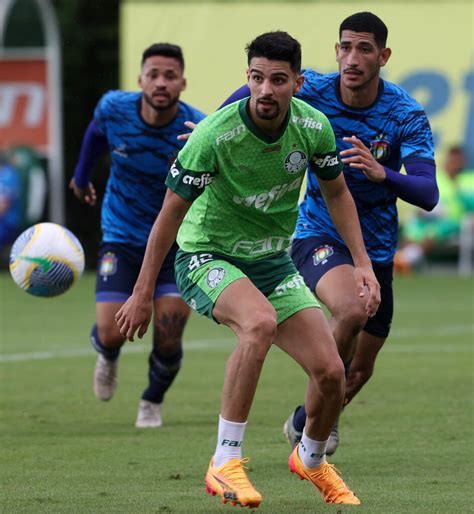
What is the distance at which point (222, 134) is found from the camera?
6.40m

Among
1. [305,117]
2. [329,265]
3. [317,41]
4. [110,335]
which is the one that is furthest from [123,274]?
[317,41]

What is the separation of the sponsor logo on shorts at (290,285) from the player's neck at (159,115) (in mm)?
2931

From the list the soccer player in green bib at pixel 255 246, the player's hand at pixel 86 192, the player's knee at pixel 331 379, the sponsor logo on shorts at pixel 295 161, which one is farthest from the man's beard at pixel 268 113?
the player's hand at pixel 86 192

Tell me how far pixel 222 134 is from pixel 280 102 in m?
0.31

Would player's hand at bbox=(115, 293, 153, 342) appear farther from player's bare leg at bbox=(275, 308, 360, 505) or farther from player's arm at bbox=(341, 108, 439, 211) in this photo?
player's arm at bbox=(341, 108, 439, 211)

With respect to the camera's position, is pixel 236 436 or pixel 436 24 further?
pixel 436 24

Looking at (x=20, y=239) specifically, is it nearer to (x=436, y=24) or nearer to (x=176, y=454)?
(x=176, y=454)

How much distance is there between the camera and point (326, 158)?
666 cm

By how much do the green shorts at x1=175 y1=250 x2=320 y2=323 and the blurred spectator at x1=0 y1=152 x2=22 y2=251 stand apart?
17.7m

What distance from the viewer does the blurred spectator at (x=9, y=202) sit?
2414 cm

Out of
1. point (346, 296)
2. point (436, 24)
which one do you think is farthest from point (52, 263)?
point (436, 24)

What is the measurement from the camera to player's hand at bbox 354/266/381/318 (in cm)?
662

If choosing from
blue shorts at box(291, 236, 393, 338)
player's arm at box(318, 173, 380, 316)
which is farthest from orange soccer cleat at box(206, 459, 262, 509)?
blue shorts at box(291, 236, 393, 338)

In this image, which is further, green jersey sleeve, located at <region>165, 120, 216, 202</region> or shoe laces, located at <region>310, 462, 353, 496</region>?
shoe laces, located at <region>310, 462, 353, 496</region>
